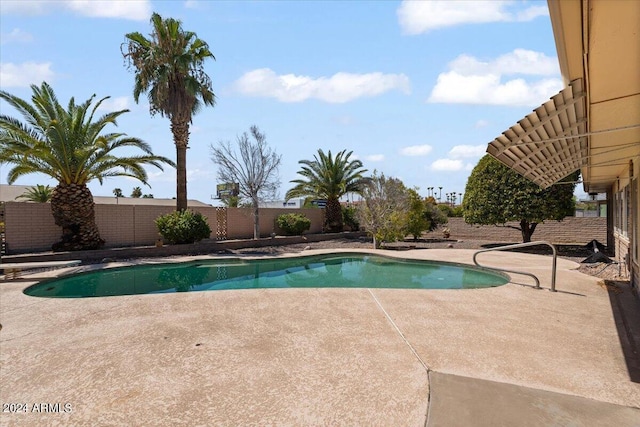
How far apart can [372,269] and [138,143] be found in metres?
11.7

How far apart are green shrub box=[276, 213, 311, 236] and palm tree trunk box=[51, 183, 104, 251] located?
11183 millimetres

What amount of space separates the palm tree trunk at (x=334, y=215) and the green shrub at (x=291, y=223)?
3.38 metres

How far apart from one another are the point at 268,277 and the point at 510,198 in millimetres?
13184

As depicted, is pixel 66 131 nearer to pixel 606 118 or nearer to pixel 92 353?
pixel 92 353

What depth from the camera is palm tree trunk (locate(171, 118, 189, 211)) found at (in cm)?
1941

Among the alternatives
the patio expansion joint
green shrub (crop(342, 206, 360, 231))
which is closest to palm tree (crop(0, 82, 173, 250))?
the patio expansion joint

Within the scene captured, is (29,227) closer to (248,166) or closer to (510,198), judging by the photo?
(248,166)

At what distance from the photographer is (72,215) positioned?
50.1 feet

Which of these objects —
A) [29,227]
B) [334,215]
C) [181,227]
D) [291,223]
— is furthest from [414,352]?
[334,215]

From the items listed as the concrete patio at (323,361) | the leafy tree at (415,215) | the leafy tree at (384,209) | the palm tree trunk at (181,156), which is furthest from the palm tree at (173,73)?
the concrete patio at (323,361)

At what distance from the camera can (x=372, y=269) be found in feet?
45.8

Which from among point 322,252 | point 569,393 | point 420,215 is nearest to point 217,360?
point 569,393

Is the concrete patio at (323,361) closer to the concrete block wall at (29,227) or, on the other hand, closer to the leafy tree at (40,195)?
the concrete block wall at (29,227)

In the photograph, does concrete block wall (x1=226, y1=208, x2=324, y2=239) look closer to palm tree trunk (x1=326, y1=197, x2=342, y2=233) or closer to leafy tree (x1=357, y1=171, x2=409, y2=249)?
palm tree trunk (x1=326, y1=197, x2=342, y2=233)
